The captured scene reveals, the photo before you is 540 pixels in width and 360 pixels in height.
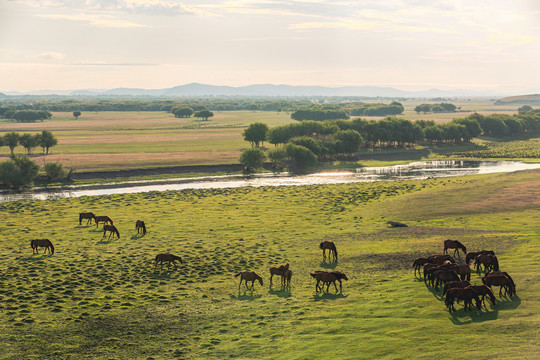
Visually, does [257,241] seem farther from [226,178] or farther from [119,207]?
[226,178]

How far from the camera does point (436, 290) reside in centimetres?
2866

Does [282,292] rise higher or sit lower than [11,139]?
lower

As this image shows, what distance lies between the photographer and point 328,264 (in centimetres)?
3709

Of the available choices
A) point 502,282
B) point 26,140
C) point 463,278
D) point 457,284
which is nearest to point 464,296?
point 457,284

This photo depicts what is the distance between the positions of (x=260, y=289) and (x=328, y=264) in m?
6.87

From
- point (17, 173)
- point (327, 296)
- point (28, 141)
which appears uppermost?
point (28, 141)

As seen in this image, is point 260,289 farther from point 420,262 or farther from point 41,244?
point 41,244

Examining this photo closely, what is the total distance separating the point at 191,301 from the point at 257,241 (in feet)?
55.3

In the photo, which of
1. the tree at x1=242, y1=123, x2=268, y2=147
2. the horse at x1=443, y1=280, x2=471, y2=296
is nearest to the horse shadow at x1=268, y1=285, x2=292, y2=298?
the horse at x1=443, y1=280, x2=471, y2=296

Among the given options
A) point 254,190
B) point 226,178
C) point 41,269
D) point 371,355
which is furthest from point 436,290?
point 226,178

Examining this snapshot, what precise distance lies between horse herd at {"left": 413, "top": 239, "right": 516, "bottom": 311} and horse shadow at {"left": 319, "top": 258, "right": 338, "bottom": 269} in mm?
6135

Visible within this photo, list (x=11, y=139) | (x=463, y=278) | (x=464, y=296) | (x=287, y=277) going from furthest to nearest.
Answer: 1. (x=11, y=139)
2. (x=287, y=277)
3. (x=463, y=278)
4. (x=464, y=296)

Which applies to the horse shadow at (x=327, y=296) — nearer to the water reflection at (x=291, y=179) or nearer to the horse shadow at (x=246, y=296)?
the horse shadow at (x=246, y=296)

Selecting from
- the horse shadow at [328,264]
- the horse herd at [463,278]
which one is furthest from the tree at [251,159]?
the horse herd at [463,278]
